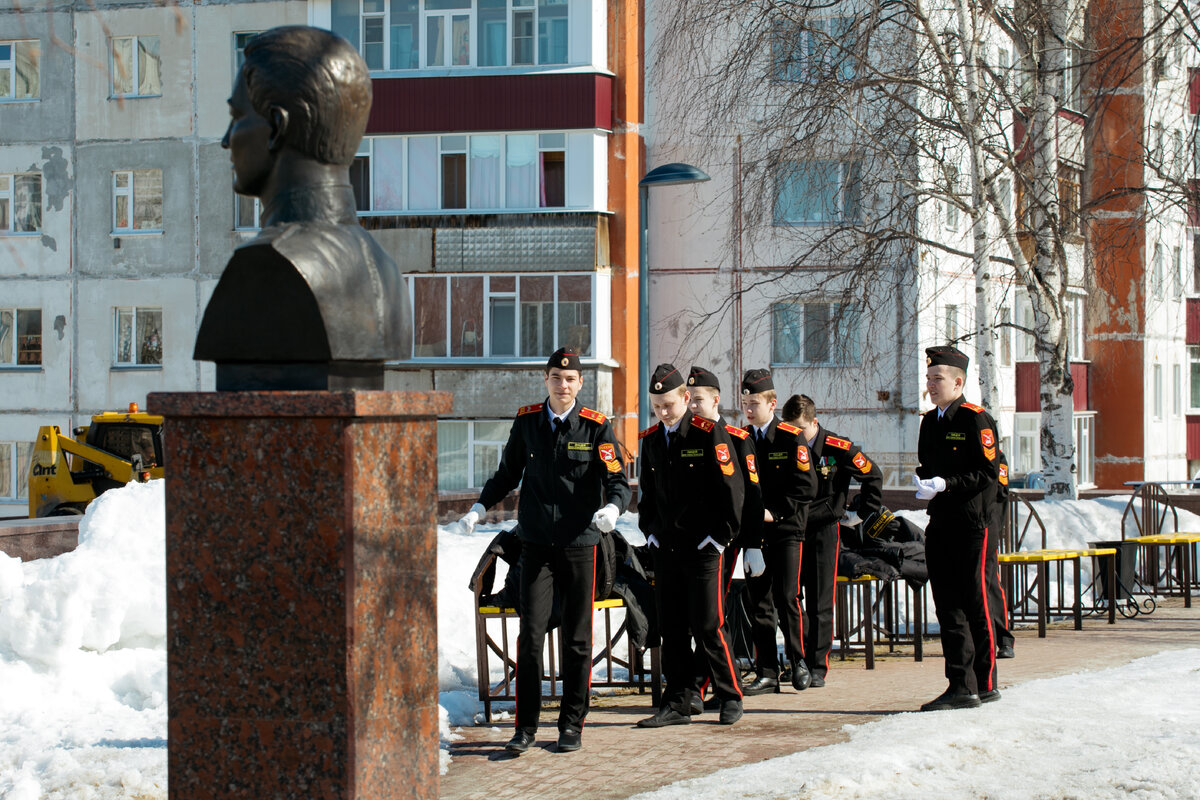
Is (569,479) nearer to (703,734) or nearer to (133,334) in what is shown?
(703,734)

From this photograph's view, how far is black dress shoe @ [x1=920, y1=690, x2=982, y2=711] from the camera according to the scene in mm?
8188

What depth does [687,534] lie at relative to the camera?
8375mm

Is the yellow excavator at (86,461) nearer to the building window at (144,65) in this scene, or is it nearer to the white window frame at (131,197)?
the white window frame at (131,197)

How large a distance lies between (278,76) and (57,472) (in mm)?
20252

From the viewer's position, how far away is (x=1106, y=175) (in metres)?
22.9

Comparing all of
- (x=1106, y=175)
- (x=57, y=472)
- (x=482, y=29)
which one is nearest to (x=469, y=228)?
(x=482, y=29)

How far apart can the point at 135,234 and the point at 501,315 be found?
343 inches

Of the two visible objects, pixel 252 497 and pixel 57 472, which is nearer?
pixel 252 497

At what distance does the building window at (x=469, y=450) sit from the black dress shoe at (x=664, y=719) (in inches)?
825

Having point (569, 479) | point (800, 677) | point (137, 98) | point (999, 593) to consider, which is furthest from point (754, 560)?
point (137, 98)

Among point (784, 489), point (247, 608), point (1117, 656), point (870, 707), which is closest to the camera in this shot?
point (247, 608)

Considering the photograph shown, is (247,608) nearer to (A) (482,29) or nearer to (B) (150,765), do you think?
(B) (150,765)

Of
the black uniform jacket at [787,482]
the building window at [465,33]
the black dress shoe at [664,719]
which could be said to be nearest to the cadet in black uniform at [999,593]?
the black uniform jacket at [787,482]

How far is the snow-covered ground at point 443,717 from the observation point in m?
6.38
